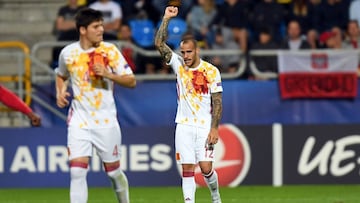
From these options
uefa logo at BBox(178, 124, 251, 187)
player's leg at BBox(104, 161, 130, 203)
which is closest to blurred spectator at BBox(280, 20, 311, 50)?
uefa logo at BBox(178, 124, 251, 187)

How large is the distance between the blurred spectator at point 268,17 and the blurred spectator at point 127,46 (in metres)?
2.22

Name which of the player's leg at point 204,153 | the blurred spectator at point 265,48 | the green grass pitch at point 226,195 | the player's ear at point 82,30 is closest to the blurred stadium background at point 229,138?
the green grass pitch at point 226,195

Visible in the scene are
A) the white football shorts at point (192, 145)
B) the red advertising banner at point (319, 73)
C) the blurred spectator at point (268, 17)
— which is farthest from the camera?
the blurred spectator at point (268, 17)

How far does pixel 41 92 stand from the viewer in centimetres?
2109

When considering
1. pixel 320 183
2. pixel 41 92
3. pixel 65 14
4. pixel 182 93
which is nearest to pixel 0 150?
pixel 41 92

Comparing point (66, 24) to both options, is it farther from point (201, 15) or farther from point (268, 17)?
point (268, 17)

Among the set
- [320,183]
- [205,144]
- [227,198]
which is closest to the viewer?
[205,144]

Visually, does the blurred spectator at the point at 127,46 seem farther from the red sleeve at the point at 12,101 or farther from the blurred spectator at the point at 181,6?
the red sleeve at the point at 12,101

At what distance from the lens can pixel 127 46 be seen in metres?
20.9

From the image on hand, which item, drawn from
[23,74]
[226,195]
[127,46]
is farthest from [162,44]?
[23,74]

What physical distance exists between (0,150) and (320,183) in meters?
5.18

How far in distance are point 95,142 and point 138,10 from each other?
976cm

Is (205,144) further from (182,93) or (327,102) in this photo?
(327,102)

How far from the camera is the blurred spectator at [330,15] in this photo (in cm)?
2194
